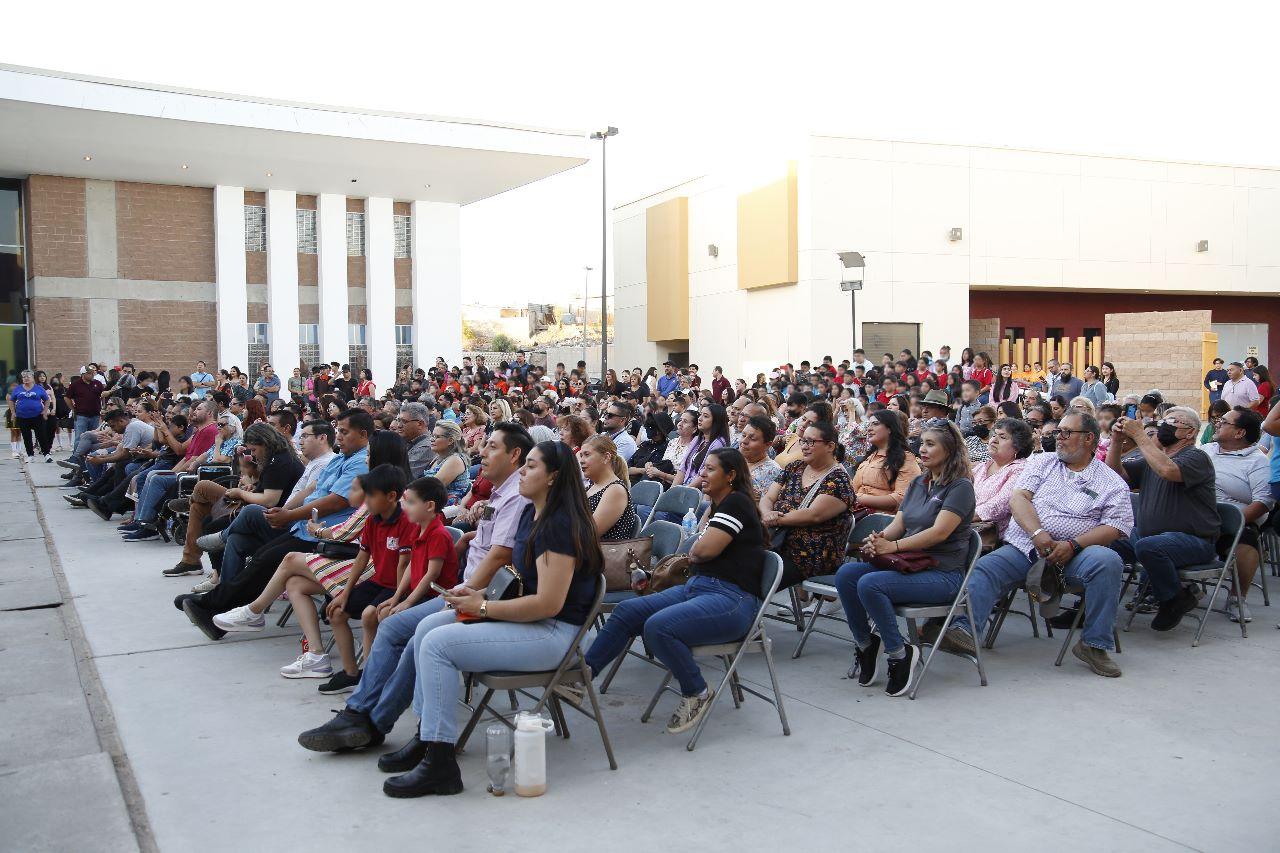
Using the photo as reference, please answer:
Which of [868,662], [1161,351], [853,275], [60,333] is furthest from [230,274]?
[868,662]

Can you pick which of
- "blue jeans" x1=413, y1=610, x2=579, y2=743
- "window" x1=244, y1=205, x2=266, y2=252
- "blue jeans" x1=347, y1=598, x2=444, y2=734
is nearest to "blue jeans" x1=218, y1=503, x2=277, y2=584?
"blue jeans" x1=347, y1=598, x2=444, y2=734

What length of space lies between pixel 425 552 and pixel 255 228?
28.8 m

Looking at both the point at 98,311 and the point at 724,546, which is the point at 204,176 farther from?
the point at 724,546

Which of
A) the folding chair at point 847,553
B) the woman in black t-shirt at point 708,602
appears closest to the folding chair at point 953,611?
the folding chair at point 847,553

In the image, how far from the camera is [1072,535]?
5648 millimetres

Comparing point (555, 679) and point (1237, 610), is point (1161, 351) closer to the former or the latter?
point (1237, 610)

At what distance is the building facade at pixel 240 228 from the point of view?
25.9m

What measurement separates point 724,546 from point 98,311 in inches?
1145

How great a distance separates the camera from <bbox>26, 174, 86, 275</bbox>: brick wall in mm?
28062

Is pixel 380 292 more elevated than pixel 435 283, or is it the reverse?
pixel 435 283

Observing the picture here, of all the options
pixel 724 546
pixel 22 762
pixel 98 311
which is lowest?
pixel 22 762

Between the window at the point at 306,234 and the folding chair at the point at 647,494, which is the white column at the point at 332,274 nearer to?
the window at the point at 306,234

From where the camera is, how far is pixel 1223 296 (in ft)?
105

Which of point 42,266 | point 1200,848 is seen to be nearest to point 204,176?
point 42,266
